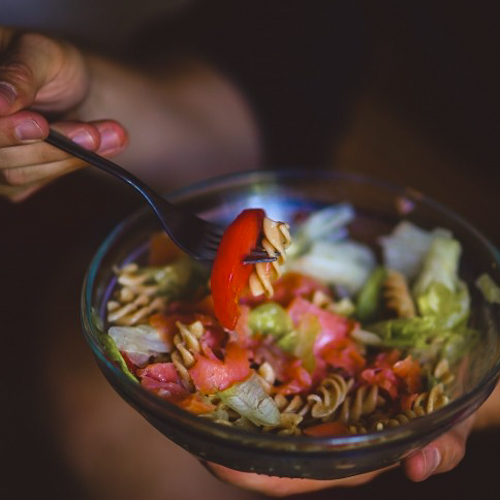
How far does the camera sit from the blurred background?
1241 mm

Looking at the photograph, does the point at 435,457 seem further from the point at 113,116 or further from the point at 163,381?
the point at 113,116

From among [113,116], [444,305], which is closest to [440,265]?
[444,305]

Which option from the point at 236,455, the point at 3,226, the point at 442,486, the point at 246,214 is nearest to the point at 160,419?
the point at 236,455

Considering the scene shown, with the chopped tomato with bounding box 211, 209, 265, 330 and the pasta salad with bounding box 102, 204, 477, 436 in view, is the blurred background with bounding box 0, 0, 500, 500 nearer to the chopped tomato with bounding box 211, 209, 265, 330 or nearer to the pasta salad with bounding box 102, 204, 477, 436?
the pasta salad with bounding box 102, 204, 477, 436

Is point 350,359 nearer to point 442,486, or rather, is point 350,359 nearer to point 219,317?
point 219,317

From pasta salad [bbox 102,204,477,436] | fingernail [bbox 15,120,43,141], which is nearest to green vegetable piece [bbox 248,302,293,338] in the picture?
pasta salad [bbox 102,204,477,436]

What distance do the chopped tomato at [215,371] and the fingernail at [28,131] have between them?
299mm

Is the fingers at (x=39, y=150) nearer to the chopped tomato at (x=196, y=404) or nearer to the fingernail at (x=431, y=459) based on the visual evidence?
the chopped tomato at (x=196, y=404)

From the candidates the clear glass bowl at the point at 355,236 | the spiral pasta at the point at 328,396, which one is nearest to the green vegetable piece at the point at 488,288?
the clear glass bowl at the point at 355,236

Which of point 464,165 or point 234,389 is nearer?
point 234,389

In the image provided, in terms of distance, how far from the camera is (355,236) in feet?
3.28

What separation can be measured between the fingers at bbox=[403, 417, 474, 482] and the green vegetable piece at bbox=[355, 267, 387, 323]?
0.61 feet

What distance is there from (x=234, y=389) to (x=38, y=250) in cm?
105

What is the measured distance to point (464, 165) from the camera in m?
1.55
